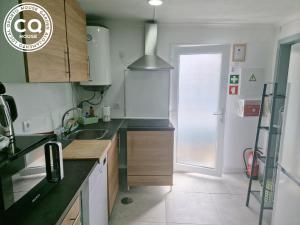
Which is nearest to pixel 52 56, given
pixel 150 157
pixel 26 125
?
pixel 26 125

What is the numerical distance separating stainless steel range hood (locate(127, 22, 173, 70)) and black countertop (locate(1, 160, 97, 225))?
1552 mm

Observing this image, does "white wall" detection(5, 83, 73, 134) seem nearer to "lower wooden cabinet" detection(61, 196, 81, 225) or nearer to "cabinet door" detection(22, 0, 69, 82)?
"cabinet door" detection(22, 0, 69, 82)

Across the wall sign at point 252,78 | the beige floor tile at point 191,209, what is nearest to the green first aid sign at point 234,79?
the wall sign at point 252,78

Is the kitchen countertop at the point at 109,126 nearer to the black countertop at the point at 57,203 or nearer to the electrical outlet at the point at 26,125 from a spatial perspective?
the electrical outlet at the point at 26,125

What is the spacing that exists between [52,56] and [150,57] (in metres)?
1.49

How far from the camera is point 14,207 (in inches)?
33.2

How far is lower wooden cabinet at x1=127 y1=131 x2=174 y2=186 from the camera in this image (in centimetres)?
249

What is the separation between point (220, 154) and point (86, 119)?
1907mm

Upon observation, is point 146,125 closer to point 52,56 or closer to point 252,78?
point 52,56

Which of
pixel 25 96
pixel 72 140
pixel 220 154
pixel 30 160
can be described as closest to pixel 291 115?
pixel 220 154

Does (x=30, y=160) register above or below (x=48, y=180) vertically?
above

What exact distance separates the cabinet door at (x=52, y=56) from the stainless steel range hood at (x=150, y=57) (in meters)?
1.07

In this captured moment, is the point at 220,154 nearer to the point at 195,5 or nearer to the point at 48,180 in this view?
the point at 195,5

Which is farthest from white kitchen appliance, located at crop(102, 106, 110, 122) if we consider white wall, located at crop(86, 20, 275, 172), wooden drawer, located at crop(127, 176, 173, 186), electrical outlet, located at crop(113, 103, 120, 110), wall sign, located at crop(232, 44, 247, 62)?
wall sign, located at crop(232, 44, 247, 62)
